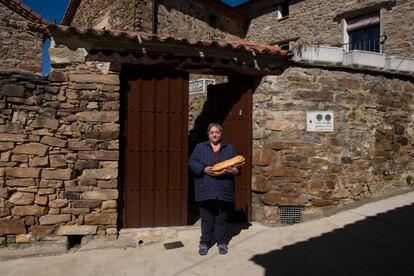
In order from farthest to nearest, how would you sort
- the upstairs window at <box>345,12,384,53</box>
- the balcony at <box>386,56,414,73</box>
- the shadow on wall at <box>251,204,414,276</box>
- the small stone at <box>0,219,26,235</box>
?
the upstairs window at <box>345,12,384,53</box>, the balcony at <box>386,56,414,73</box>, the small stone at <box>0,219,26,235</box>, the shadow on wall at <box>251,204,414,276</box>

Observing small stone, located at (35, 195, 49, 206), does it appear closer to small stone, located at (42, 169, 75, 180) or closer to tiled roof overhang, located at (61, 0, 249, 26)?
small stone, located at (42, 169, 75, 180)

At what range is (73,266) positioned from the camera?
383 cm

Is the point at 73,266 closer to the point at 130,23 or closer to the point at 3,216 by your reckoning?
the point at 3,216

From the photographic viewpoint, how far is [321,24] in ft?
43.2

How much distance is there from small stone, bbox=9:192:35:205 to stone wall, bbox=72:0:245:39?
6446 millimetres

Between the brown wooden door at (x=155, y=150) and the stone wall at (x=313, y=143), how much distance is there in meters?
1.15

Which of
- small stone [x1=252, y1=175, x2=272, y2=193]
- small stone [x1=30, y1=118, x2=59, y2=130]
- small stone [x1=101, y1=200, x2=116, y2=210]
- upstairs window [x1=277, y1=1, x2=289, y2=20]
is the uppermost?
upstairs window [x1=277, y1=1, x2=289, y2=20]

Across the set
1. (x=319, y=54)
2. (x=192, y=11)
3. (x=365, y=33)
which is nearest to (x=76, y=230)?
(x=319, y=54)

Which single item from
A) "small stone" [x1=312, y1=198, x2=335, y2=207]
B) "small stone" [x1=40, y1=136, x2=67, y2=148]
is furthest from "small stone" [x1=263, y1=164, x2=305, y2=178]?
"small stone" [x1=40, y1=136, x2=67, y2=148]

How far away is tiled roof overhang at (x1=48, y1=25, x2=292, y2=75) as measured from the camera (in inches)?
173

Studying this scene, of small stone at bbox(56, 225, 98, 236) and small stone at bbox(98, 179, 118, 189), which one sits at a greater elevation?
small stone at bbox(98, 179, 118, 189)

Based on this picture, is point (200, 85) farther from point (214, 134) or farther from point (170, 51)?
point (214, 134)

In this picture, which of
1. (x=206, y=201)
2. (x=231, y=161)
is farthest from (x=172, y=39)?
(x=206, y=201)

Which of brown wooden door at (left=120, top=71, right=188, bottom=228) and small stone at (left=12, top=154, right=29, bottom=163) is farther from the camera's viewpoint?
brown wooden door at (left=120, top=71, right=188, bottom=228)
